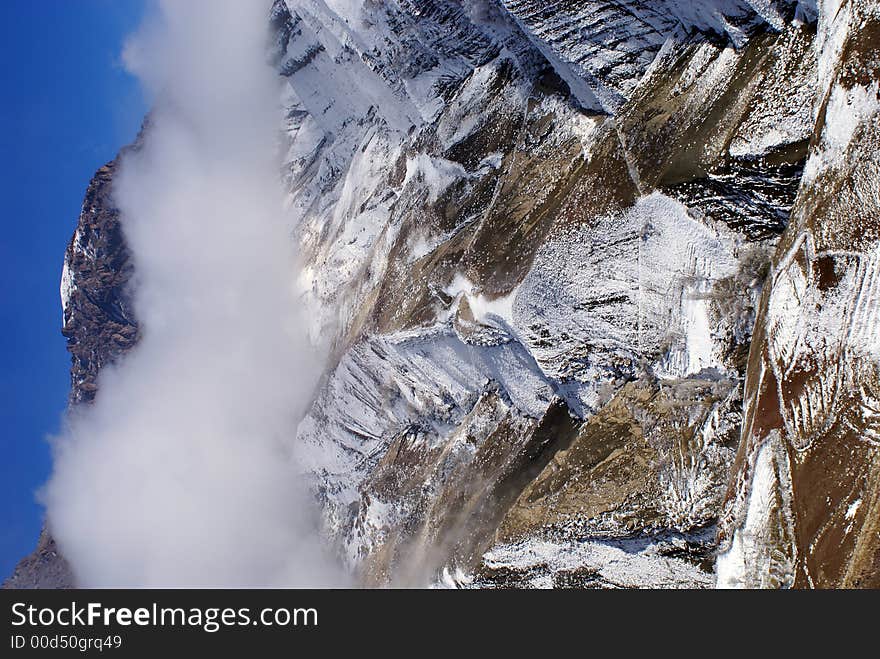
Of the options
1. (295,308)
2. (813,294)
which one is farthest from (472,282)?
(295,308)

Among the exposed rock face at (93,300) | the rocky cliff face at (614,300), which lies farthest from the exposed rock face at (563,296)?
the exposed rock face at (93,300)

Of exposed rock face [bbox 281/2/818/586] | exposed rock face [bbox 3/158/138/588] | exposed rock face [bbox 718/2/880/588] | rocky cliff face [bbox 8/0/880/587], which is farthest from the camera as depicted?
exposed rock face [bbox 3/158/138/588]

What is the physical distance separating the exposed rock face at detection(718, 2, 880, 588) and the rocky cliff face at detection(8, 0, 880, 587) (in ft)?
0.13

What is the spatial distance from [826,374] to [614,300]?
541 cm

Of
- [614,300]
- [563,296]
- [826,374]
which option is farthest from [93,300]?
[826,374]

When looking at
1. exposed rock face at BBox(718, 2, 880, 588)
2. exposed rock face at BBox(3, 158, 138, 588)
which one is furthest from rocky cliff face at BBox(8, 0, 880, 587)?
exposed rock face at BBox(3, 158, 138, 588)

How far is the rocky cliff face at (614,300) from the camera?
9.72 meters

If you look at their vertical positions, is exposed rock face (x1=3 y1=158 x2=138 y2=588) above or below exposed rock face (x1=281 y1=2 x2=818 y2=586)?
above

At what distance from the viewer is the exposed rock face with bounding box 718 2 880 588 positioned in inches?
347

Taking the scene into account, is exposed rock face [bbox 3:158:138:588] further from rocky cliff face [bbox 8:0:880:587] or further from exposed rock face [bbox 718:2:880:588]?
exposed rock face [bbox 718:2:880:588]

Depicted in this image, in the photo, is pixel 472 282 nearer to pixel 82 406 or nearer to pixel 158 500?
pixel 158 500

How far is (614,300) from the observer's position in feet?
47.2

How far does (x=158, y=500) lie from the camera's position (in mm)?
46844

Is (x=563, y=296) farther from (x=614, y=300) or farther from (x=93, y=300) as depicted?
(x=93, y=300)
